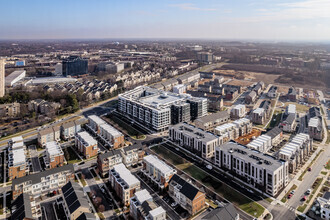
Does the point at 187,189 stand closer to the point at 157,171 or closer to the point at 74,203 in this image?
the point at 157,171

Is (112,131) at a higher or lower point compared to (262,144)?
higher

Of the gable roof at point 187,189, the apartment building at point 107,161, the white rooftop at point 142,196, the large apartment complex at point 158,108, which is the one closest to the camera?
the white rooftop at point 142,196

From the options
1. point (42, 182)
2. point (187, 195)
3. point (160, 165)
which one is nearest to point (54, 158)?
point (42, 182)

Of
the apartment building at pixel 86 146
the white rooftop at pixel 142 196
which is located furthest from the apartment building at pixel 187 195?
the apartment building at pixel 86 146

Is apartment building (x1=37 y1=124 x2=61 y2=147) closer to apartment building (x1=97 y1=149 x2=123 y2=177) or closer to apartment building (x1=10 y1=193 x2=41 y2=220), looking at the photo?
apartment building (x1=97 y1=149 x2=123 y2=177)

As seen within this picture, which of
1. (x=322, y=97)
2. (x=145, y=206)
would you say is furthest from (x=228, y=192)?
(x=322, y=97)

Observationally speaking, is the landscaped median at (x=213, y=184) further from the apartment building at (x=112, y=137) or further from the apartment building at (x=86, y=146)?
the apartment building at (x=86, y=146)

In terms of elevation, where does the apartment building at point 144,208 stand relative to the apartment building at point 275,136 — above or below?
below

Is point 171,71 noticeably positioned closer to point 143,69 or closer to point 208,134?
point 143,69
